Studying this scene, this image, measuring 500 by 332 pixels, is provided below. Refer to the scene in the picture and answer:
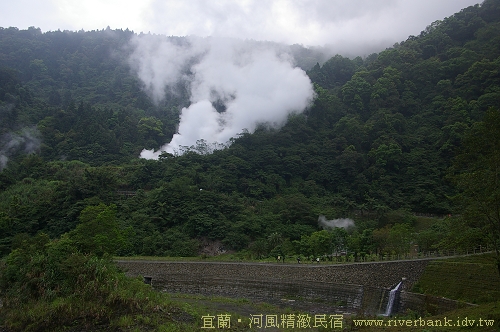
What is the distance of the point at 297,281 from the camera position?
2403 centimetres

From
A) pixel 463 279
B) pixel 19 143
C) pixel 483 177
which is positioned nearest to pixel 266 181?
pixel 463 279

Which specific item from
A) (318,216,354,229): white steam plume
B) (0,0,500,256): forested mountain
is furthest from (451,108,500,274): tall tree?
(318,216,354,229): white steam plume

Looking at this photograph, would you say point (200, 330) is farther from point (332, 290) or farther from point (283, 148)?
point (283, 148)

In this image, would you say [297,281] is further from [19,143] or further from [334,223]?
[19,143]

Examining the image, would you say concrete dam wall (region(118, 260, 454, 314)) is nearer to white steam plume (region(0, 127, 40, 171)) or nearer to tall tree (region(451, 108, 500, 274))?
Answer: tall tree (region(451, 108, 500, 274))

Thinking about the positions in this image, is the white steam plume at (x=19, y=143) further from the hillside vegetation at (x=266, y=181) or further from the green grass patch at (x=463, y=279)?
the green grass patch at (x=463, y=279)

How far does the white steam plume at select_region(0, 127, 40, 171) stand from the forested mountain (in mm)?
182

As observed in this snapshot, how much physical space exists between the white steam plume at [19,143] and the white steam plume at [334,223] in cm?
4272

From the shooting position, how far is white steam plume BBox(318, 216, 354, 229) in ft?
118

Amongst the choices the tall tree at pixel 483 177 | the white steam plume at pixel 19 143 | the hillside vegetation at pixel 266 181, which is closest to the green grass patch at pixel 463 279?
the hillside vegetation at pixel 266 181

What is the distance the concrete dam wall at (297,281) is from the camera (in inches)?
827

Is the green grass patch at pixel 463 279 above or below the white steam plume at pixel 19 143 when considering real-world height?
below

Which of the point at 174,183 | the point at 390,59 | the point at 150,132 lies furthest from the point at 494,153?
the point at 150,132

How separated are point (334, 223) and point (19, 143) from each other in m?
46.1
